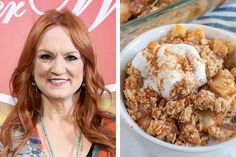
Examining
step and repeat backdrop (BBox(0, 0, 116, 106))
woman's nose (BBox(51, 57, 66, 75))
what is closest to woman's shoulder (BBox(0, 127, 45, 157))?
step and repeat backdrop (BBox(0, 0, 116, 106))

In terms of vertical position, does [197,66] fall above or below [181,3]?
below

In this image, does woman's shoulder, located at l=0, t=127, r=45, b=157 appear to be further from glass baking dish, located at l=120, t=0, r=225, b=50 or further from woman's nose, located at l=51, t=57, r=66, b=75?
glass baking dish, located at l=120, t=0, r=225, b=50

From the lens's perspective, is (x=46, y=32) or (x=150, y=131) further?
(x=46, y=32)

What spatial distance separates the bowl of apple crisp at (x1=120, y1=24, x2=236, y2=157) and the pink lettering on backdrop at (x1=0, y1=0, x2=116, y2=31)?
0.18 m

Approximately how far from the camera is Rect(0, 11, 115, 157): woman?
1515 millimetres

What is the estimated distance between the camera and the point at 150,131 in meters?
1.31

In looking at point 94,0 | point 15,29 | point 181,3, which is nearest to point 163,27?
point 181,3

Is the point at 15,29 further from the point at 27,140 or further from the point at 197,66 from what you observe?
the point at 197,66

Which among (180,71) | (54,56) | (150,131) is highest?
(54,56)

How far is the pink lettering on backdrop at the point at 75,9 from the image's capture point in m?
1.53

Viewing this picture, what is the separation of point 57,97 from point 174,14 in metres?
0.50

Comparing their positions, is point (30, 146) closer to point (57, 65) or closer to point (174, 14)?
point (57, 65)

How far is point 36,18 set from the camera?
62.2 inches

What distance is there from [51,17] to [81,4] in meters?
0.12
